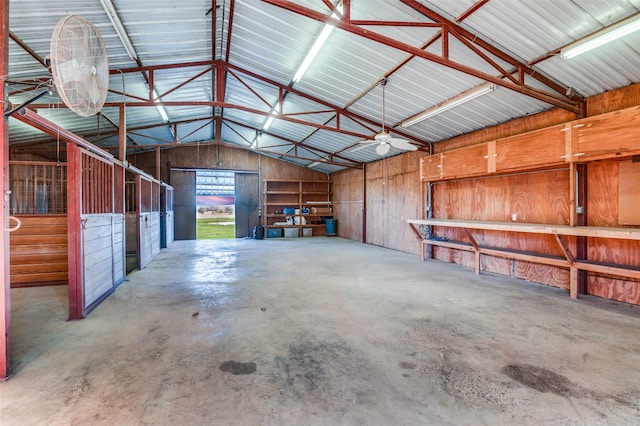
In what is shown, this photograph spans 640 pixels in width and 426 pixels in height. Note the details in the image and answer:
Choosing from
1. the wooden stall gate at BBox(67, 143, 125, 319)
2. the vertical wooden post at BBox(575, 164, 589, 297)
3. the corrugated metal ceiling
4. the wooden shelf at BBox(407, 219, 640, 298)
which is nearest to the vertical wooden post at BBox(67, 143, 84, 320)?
A: the wooden stall gate at BBox(67, 143, 125, 319)

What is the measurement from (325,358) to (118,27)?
552 centimetres

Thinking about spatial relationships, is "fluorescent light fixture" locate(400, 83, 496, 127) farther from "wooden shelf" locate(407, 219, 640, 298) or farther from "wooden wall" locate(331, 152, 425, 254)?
"wooden shelf" locate(407, 219, 640, 298)

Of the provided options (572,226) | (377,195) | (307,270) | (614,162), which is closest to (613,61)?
(614,162)

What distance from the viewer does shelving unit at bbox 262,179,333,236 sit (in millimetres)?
13134

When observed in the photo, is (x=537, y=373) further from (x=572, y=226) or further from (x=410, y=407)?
(x=572, y=226)

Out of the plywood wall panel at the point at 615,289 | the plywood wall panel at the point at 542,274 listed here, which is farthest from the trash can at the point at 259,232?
the plywood wall panel at the point at 615,289

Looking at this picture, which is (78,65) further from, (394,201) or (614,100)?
(394,201)

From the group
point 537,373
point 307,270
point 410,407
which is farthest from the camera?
point 307,270

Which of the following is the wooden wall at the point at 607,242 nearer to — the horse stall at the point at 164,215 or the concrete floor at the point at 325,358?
the concrete floor at the point at 325,358

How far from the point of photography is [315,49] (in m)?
5.27

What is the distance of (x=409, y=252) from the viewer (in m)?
8.66

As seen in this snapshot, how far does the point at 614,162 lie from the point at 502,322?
9.49 ft

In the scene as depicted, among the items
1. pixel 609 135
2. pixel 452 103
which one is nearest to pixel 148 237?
pixel 452 103

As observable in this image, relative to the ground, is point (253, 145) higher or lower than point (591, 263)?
higher
